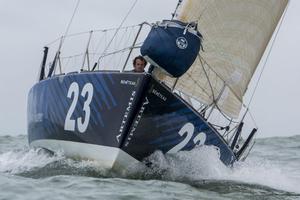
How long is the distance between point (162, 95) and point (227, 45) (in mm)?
2681

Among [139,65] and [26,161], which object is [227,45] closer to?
[139,65]

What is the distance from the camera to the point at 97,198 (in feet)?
22.0

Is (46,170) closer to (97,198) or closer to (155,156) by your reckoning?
(155,156)

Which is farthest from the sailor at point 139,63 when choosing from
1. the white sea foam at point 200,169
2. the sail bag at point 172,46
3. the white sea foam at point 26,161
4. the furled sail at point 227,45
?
the white sea foam at point 26,161

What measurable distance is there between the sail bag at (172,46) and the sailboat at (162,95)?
1 cm

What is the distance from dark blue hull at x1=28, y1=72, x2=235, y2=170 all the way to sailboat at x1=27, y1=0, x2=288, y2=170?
0.01m

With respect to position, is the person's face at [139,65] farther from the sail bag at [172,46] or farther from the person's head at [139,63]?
the sail bag at [172,46]

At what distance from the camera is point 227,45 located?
11.0m

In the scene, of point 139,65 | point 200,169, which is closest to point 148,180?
point 200,169

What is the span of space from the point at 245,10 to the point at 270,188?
11.4 ft

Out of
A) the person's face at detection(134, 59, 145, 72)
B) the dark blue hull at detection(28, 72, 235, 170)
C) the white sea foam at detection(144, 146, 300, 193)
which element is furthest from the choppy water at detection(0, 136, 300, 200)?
the person's face at detection(134, 59, 145, 72)

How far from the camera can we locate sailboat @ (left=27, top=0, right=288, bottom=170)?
861 centimetres

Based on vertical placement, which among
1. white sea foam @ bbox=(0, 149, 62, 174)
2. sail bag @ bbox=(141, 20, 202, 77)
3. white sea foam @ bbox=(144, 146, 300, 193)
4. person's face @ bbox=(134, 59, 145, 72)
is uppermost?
sail bag @ bbox=(141, 20, 202, 77)

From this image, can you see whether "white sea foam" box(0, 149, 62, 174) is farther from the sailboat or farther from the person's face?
the person's face
